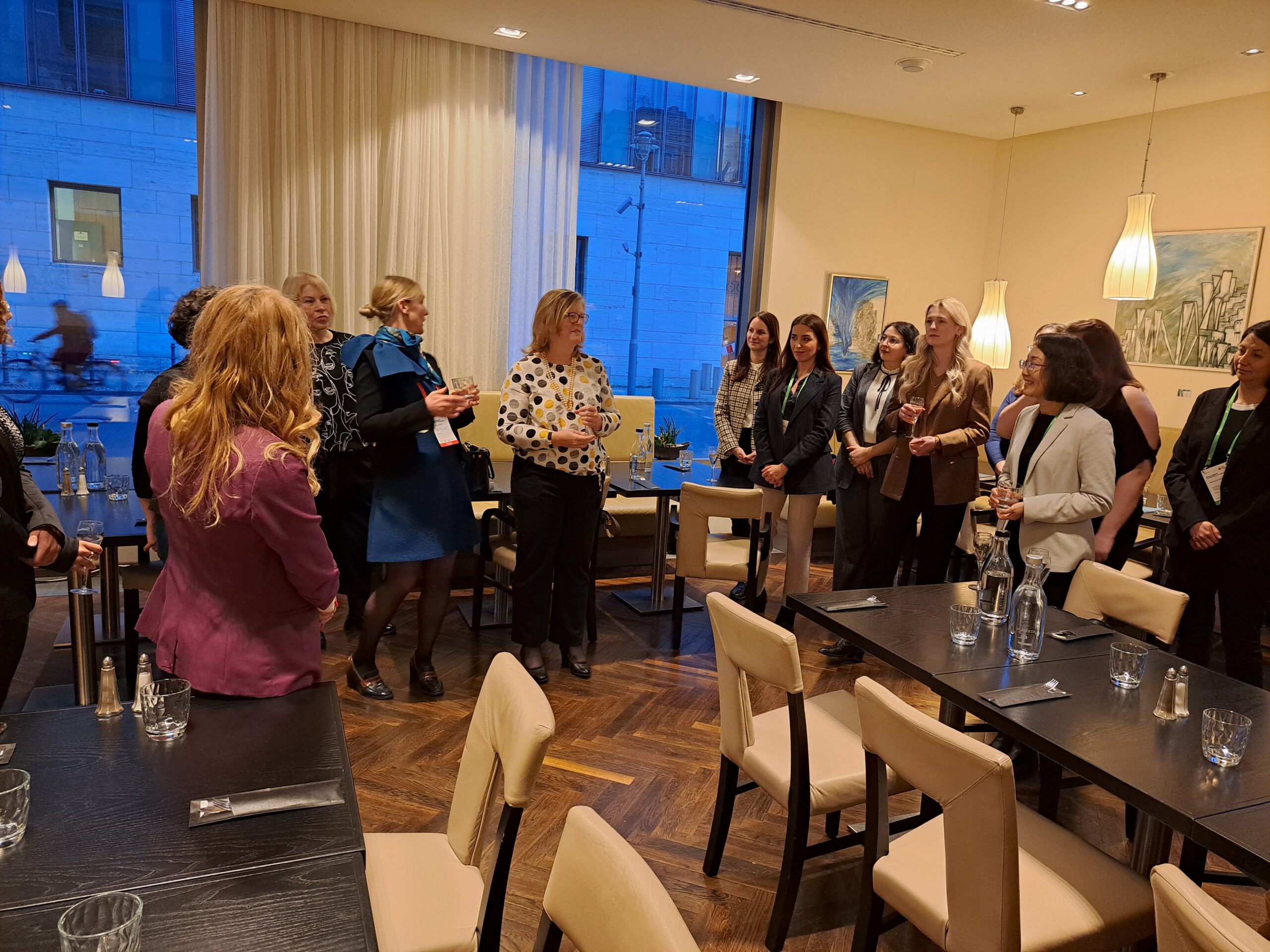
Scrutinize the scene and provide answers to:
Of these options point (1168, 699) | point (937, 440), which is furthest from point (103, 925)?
point (937, 440)

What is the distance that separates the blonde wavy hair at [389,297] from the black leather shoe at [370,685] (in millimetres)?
1504

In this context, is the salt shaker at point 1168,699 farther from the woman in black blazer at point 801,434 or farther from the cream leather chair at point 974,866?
the woman in black blazer at point 801,434

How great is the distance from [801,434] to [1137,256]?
8.43 ft

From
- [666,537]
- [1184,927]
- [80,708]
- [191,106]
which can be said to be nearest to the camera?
[1184,927]

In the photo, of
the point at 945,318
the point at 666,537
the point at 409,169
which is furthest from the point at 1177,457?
the point at 409,169

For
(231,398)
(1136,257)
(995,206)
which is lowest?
(231,398)

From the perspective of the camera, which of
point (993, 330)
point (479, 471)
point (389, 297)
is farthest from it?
point (993, 330)

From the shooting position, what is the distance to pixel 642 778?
3281mm

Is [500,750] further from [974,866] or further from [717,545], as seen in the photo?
[717,545]

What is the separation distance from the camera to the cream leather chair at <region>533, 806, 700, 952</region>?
1.18 metres

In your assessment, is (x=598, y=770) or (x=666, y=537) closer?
(x=598, y=770)

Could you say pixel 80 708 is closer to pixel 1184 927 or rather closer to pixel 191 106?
pixel 1184 927

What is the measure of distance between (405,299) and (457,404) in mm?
499

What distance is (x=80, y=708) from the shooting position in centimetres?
182
